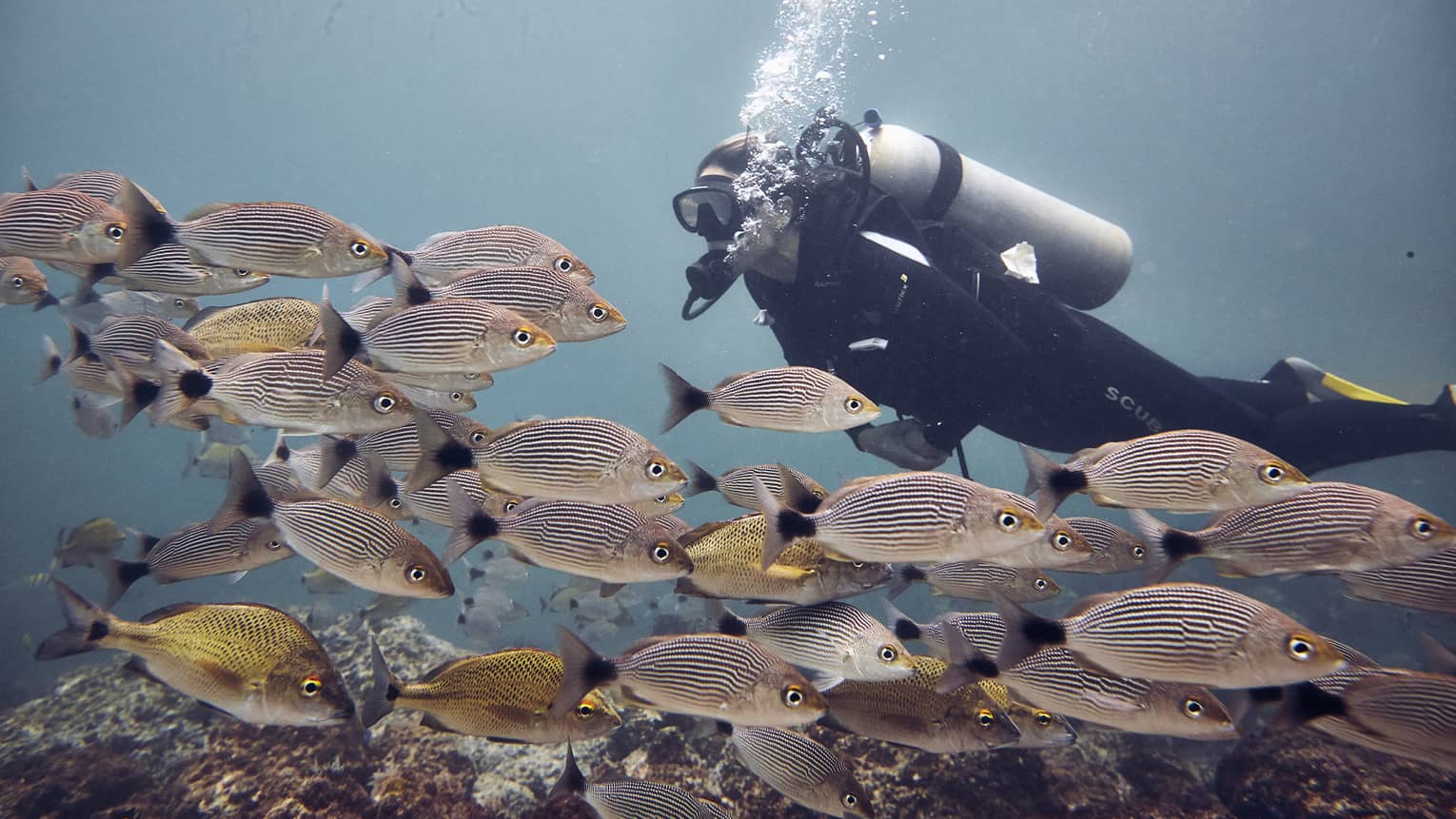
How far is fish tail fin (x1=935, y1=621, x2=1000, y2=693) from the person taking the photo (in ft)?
7.76

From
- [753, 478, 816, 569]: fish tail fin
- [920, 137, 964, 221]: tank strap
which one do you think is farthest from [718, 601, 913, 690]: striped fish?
[920, 137, 964, 221]: tank strap

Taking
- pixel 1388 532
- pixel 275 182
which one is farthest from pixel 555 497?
pixel 275 182

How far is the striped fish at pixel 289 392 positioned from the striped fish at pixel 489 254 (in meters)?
0.89

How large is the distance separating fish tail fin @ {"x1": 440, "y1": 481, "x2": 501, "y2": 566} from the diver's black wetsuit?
3.79m

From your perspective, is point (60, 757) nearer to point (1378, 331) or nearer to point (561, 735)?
point (561, 735)

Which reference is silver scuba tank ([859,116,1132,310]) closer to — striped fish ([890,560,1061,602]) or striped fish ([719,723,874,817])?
striped fish ([890,560,1061,602])

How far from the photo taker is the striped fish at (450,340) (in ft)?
8.51

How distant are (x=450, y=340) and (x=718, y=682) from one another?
1.92 meters

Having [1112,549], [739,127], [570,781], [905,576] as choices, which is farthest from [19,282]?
[739,127]

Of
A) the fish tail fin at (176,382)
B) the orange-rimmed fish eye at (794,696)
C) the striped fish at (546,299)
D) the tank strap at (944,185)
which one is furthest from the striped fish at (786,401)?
the tank strap at (944,185)

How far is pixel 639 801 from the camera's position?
2.93 metres

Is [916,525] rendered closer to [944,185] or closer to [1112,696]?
[1112,696]

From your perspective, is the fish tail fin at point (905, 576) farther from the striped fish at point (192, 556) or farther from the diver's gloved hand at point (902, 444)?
the striped fish at point (192, 556)

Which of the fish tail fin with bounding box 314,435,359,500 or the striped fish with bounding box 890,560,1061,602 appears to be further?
the striped fish with bounding box 890,560,1061,602
